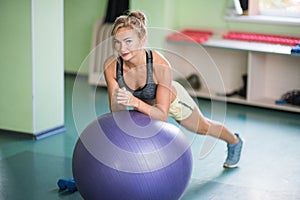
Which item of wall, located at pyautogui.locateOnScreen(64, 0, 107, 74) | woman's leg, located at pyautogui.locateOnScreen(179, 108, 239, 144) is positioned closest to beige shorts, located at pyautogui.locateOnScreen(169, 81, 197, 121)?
woman's leg, located at pyautogui.locateOnScreen(179, 108, 239, 144)

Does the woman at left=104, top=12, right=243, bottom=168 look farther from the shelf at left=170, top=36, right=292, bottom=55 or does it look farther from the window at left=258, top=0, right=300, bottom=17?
the window at left=258, top=0, right=300, bottom=17

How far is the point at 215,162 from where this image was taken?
4.62 metres

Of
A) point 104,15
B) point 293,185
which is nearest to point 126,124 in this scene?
point 293,185

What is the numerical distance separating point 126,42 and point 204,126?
1.04 meters

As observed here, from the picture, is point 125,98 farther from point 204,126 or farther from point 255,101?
point 255,101

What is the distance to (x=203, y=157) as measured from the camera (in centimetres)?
469

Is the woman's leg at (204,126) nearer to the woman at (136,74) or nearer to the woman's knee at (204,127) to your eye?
the woman's knee at (204,127)

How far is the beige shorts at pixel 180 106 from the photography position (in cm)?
396

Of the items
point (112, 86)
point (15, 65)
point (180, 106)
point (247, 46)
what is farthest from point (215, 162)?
point (247, 46)

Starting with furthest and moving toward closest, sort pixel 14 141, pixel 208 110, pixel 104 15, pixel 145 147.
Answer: pixel 104 15, pixel 208 110, pixel 14 141, pixel 145 147

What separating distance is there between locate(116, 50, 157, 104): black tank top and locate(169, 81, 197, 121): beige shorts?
1.07ft

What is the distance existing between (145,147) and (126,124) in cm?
18

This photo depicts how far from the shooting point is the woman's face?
3.44m

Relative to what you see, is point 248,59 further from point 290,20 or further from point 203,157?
point 203,157
